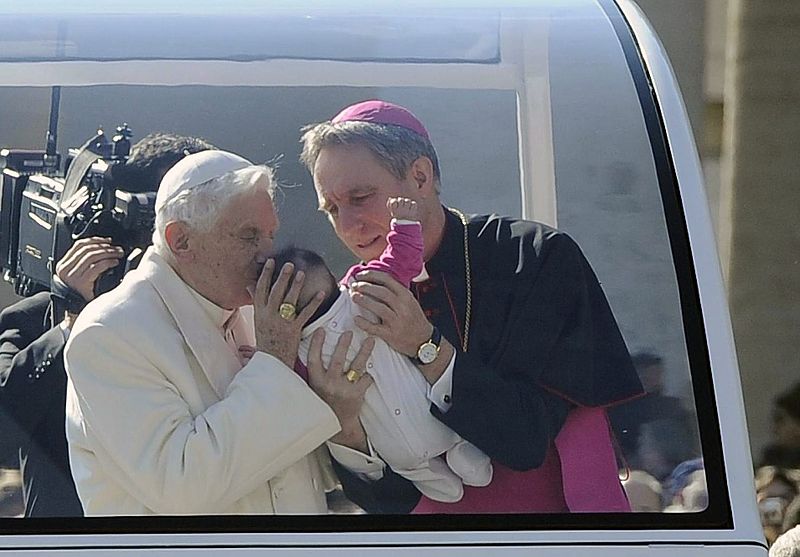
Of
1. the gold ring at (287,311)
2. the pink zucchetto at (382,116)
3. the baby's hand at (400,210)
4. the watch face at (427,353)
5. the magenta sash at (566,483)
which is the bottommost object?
the magenta sash at (566,483)

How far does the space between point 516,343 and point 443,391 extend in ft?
0.42

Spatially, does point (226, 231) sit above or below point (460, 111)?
below

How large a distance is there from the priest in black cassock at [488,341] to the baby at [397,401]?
0.04 ft

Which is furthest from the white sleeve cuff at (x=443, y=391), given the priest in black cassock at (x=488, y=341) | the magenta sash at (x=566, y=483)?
the magenta sash at (x=566, y=483)

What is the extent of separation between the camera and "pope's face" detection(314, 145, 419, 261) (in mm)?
2084

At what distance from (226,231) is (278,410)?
0.28 m

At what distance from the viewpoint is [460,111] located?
224 centimetres

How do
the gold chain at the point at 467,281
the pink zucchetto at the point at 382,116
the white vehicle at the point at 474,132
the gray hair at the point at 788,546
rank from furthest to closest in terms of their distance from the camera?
the gray hair at the point at 788,546 → the pink zucchetto at the point at 382,116 → the gold chain at the point at 467,281 → the white vehicle at the point at 474,132

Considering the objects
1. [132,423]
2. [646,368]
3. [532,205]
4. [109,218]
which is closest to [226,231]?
[109,218]

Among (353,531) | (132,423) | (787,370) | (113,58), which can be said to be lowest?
(787,370)

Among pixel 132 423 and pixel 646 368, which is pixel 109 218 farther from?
pixel 646 368

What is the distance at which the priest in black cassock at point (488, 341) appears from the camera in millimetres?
2023

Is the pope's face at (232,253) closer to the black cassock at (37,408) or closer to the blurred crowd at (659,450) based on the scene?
the black cassock at (37,408)

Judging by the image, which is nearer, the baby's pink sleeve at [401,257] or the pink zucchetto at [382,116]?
the baby's pink sleeve at [401,257]
